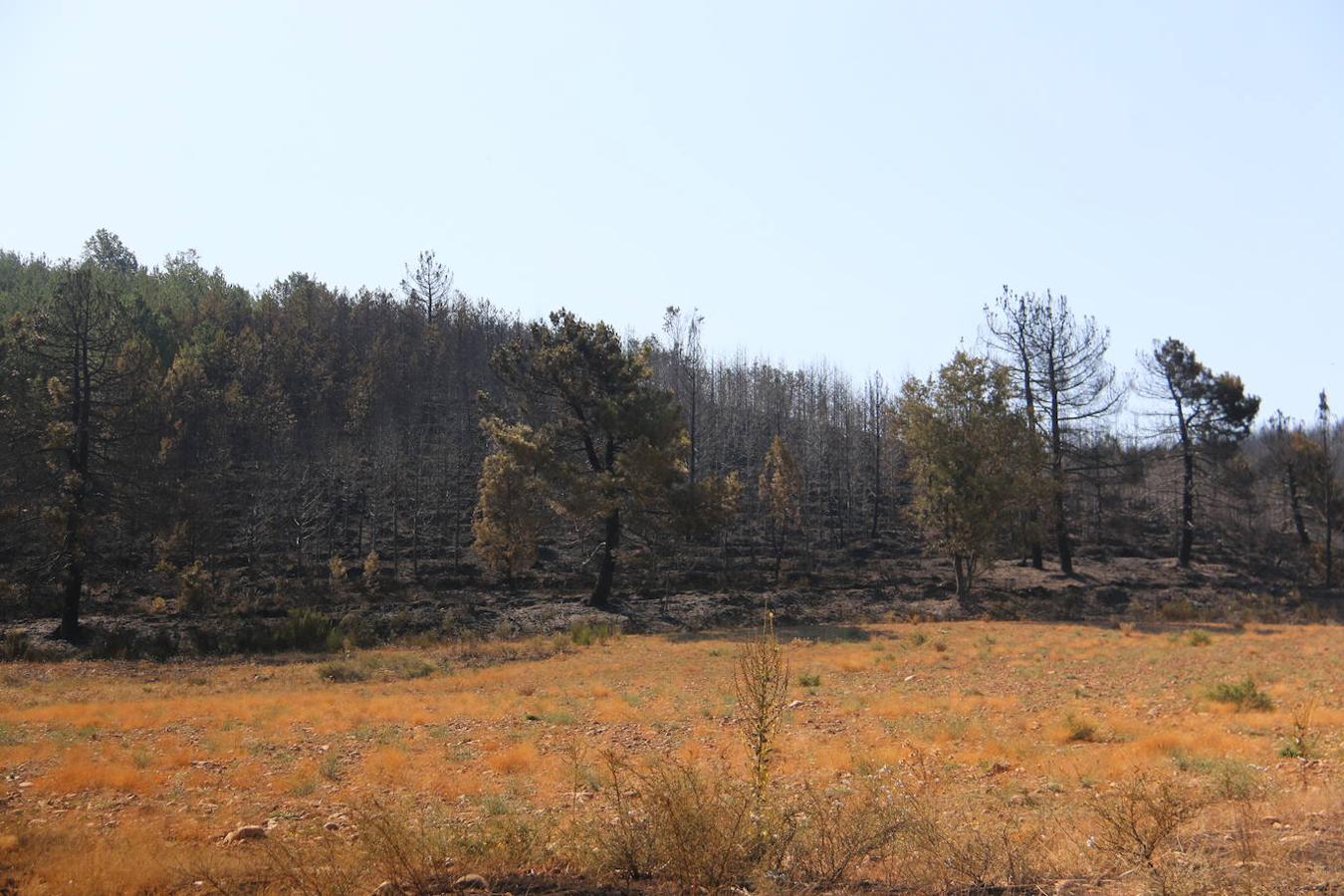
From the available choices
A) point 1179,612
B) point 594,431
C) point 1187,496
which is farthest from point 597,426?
point 1187,496

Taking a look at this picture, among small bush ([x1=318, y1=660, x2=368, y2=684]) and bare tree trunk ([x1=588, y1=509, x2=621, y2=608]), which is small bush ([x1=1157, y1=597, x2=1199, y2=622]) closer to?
bare tree trunk ([x1=588, y1=509, x2=621, y2=608])

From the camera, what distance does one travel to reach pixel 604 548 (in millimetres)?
32094

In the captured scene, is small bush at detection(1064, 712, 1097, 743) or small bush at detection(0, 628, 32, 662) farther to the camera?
small bush at detection(0, 628, 32, 662)

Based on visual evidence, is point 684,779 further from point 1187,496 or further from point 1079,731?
point 1187,496

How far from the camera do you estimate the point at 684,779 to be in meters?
7.02

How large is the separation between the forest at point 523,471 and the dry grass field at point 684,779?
36.0ft

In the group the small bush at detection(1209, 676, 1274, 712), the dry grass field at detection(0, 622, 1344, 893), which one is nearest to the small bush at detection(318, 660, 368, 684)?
the dry grass field at detection(0, 622, 1344, 893)

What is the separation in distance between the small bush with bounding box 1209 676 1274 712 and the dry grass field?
2.1 inches

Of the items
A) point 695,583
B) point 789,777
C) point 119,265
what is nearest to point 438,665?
point 789,777

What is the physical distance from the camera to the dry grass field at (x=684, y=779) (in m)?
5.98

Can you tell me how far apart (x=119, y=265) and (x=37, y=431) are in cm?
9158

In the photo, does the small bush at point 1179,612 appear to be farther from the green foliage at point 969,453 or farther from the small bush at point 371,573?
the small bush at point 371,573

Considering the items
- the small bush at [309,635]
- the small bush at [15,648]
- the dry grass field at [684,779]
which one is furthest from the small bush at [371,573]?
the dry grass field at [684,779]

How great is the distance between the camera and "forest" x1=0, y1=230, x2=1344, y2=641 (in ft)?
89.0
